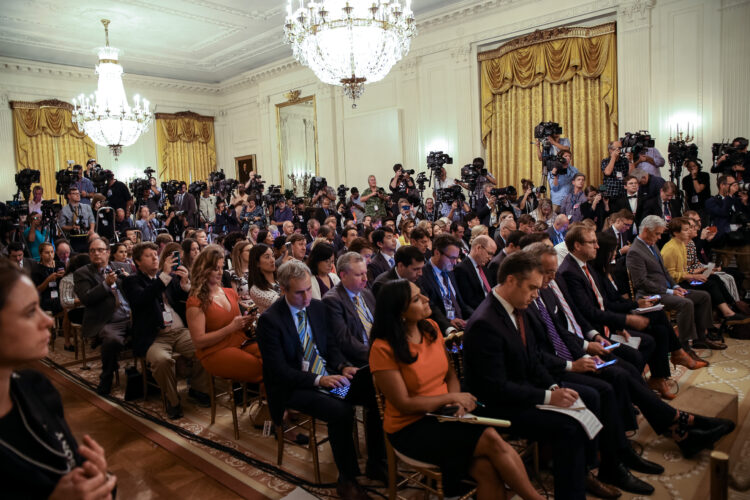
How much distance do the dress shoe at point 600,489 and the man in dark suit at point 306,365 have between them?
1.07 m

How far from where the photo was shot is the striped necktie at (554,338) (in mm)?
2789

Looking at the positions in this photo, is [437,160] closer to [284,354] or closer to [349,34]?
[349,34]

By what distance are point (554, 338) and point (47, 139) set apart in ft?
43.0

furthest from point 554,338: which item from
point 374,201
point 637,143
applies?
point 374,201

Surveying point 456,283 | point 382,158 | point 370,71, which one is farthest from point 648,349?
point 382,158

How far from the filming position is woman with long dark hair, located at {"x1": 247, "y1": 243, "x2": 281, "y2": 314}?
3.67 meters

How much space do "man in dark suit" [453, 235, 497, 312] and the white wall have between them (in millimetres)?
5370

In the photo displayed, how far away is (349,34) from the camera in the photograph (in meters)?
5.50

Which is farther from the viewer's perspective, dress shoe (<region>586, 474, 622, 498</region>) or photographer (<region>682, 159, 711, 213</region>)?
photographer (<region>682, 159, 711, 213</region>)

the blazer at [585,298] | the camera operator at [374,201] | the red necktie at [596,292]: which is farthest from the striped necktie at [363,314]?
the camera operator at [374,201]

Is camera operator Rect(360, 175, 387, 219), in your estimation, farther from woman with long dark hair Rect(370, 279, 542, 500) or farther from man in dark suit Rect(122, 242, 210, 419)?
woman with long dark hair Rect(370, 279, 542, 500)

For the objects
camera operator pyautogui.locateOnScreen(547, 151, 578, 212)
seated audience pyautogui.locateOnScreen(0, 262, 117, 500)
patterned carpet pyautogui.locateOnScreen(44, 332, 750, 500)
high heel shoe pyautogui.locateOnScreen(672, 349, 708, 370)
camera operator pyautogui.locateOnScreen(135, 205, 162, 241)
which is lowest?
patterned carpet pyautogui.locateOnScreen(44, 332, 750, 500)

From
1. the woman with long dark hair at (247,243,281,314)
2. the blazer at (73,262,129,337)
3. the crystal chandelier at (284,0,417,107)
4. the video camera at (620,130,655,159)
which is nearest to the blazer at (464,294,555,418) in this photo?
the woman with long dark hair at (247,243,281,314)

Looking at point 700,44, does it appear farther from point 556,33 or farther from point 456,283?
point 456,283
